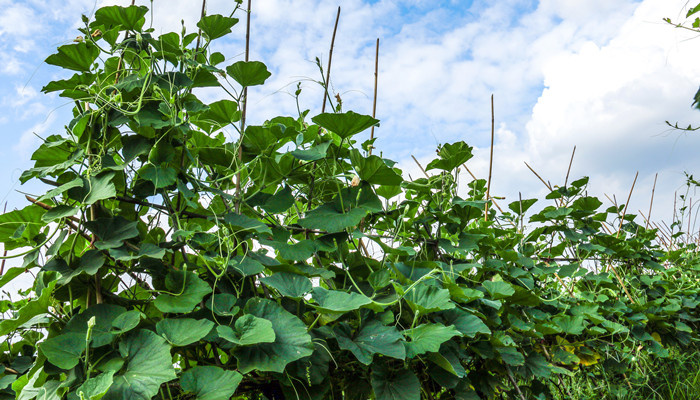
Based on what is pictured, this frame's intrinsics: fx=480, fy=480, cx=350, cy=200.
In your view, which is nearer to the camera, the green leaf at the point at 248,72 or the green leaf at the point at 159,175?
the green leaf at the point at 159,175

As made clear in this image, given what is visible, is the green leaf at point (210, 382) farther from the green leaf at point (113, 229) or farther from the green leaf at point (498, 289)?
the green leaf at point (498, 289)

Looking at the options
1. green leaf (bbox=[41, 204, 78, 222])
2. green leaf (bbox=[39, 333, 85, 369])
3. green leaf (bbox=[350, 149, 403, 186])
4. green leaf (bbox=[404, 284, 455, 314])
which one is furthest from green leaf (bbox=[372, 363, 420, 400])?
green leaf (bbox=[41, 204, 78, 222])

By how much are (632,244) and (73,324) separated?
2.40 meters

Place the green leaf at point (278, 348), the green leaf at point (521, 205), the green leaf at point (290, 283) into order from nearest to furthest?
the green leaf at point (278, 348)
the green leaf at point (290, 283)
the green leaf at point (521, 205)

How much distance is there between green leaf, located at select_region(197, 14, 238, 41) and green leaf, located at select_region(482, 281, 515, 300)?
948 mm

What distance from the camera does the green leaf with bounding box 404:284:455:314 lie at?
1.00 metres

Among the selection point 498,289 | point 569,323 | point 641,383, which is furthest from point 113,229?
point 641,383

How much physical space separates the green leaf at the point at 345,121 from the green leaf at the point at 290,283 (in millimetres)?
322

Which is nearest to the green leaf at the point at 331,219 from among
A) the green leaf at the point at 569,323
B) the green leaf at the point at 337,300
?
the green leaf at the point at 337,300

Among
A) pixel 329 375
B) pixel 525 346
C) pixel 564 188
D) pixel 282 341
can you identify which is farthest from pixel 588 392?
pixel 282 341

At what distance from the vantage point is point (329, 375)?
1.00 meters

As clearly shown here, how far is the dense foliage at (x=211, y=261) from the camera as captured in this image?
32.4 inches

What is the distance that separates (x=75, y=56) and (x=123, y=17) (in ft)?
0.46

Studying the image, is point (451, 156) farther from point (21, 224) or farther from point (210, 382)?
point (21, 224)
